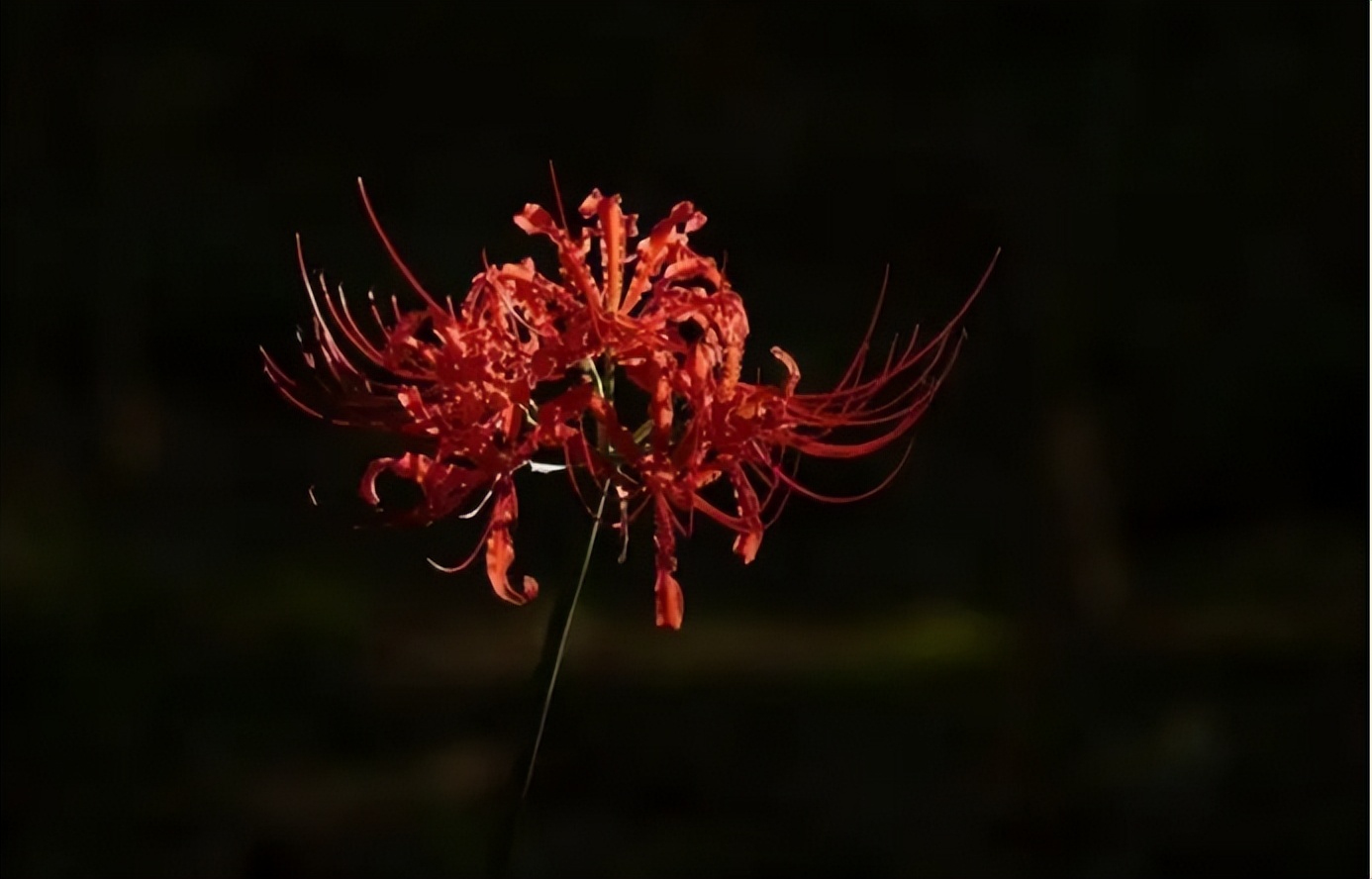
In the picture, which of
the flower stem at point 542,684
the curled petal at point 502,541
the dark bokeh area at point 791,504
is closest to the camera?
the flower stem at point 542,684

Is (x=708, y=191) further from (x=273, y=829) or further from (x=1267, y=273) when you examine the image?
(x=273, y=829)

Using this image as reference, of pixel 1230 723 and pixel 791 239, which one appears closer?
pixel 1230 723

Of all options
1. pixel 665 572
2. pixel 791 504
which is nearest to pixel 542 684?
pixel 665 572

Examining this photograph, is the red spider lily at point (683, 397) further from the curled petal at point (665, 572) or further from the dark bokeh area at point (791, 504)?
the dark bokeh area at point (791, 504)

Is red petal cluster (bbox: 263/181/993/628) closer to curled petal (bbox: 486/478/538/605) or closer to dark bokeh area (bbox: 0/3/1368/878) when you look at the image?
curled petal (bbox: 486/478/538/605)

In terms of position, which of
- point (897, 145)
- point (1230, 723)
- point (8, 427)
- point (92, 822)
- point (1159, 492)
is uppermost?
point (897, 145)

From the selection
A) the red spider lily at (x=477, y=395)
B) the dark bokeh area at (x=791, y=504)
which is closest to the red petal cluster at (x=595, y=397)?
the red spider lily at (x=477, y=395)

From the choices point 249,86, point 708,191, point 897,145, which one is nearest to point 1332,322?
point 897,145
